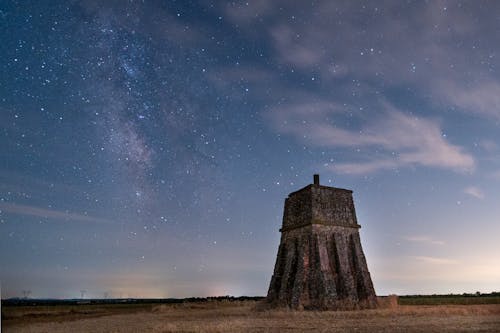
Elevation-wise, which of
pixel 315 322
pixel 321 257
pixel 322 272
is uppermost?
pixel 321 257

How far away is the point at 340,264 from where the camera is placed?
28.2 metres

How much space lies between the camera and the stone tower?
87.8 feet

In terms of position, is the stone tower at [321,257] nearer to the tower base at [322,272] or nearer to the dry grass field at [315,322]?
the tower base at [322,272]

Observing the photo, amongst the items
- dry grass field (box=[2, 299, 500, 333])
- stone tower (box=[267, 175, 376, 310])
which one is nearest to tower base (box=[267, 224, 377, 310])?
stone tower (box=[267, 175, 376, 310])

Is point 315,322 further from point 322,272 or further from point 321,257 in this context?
point 321,257

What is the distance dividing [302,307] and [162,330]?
41.8 ft

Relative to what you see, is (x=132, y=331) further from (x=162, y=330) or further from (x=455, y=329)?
(x=455, y=329)

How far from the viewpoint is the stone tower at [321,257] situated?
87.8 ft

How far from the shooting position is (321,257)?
27719mm

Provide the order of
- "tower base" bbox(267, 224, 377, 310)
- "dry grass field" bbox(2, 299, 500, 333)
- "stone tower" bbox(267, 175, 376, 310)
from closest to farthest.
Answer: "dry grass field" bbox(2, 299, 500, 333)
"tower base" bbox(267, 224, 377, 310)
"stone tower" bbox(267, 175, 376, 310)

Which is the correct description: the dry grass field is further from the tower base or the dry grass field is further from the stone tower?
the stone tower

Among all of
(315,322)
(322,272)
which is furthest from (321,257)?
(315,322)

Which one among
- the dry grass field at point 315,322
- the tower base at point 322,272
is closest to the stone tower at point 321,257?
the tower base at point 322,272

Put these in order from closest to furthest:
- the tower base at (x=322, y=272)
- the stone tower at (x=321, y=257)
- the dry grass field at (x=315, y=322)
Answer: the dry grass field at (x=315, y=322), the tower base at (x=322, y=272), the stone tower at (x=321, y=257)
